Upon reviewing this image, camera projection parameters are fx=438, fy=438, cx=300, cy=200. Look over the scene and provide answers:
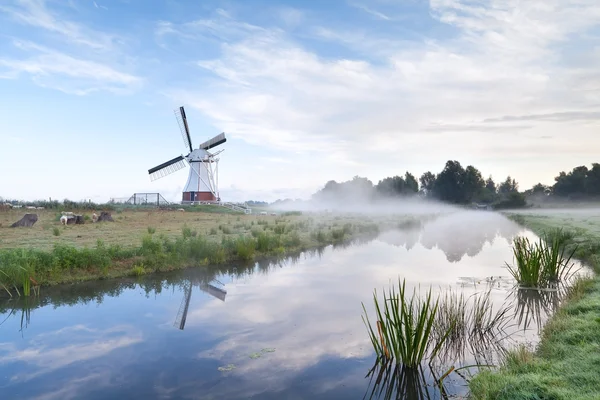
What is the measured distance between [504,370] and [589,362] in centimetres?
111

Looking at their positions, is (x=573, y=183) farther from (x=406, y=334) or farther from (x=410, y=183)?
(x=406, y=334)

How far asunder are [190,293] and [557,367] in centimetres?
1008

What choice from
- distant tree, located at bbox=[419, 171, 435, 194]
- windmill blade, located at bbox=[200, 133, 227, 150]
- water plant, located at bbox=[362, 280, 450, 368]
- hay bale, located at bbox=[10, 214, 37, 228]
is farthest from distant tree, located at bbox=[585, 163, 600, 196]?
water plant, located at bbox=[362, 280, 450, 368]

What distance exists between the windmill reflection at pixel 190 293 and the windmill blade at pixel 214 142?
142 feet

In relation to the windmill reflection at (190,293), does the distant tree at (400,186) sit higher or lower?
higher

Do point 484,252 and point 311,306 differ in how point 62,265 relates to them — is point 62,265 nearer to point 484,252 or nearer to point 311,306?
point 311,306

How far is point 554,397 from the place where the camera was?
5.18 meters

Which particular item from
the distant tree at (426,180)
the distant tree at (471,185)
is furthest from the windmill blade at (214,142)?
the distant tree at (426,180)

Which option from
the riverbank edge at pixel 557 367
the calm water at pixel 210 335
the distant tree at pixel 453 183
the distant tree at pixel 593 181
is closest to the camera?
the riverbank edge at pixel 557 367

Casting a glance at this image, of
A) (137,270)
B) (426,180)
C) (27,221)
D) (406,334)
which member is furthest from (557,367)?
(426,180)

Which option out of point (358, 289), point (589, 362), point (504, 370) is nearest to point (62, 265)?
point (358, 289)

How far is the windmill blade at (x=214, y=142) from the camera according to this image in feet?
186

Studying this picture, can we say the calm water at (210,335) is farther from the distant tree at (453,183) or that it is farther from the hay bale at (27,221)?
the distant tree at (453,183)

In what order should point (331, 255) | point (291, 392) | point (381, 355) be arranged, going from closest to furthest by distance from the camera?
1. point (291, 392)
2. point (381, 355)
3. point (331, 255)
